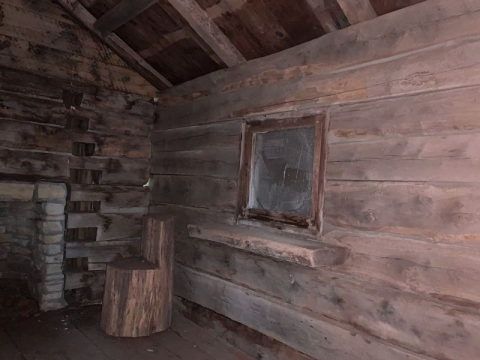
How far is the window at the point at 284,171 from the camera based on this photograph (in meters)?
2.61

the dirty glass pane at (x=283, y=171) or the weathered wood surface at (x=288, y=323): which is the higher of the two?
the dirty glass pane at (x=283, y=171)

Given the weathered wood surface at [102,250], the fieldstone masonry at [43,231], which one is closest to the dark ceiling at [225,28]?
the fieldstone masonry at [43,231]

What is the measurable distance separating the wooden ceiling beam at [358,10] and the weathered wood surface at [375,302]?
1311 millimetres

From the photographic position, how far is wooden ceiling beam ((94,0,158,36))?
312cm

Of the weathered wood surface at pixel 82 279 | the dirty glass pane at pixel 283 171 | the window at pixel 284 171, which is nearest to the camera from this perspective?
the window at pixel 284 171

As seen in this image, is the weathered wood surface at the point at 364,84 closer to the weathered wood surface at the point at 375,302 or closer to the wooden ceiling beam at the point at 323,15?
the wooden ceiling beam at the point at 323,15

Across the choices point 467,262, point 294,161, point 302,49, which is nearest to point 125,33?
point 302,49

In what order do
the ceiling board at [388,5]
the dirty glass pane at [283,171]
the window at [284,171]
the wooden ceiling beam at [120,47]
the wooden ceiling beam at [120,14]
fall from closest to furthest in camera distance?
1. the ceiling board at [388,5]
2. the window at [284,171]
3. the dirty glass pane at [283,171]
4. the wooden ceiling beam at [120,14]
5. the wooden ceiling beam at [120,47]

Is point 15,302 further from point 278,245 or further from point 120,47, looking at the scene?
point 278,245

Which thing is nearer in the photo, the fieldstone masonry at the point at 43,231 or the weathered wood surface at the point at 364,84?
the weathered wood surface at the point at 364,84

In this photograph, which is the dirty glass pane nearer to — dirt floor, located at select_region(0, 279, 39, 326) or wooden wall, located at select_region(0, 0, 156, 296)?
wooden wall, located at select_region(0, 0, 156, 296)

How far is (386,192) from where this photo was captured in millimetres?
2203

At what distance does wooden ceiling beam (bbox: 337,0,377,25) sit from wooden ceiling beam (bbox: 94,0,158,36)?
1.46 meters

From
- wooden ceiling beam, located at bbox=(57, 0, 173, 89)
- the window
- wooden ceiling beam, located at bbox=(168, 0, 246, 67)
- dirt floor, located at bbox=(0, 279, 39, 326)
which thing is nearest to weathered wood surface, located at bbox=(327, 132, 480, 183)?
the window
